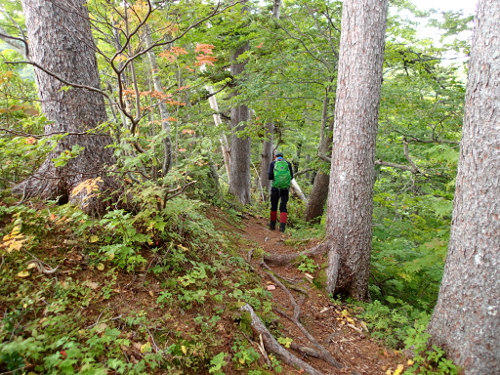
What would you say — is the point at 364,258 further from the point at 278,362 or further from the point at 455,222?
the point at 278,362

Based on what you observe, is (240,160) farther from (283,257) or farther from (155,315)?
(155,315)

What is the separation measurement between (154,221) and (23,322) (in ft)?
4.70

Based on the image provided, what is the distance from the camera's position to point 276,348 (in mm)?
2934

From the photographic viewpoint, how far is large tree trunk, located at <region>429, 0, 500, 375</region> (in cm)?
260

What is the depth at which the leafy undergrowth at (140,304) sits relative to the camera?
2164 mm

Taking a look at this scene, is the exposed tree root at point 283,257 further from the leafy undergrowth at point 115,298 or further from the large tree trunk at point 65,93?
the large tree trunk at point 65,93

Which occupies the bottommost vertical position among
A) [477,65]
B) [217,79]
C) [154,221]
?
[154,221]

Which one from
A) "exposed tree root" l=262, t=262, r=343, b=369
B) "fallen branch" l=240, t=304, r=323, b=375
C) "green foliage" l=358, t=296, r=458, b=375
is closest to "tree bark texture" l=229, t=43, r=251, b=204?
"exposed tree root" l=262, t=262, r=343, b=369

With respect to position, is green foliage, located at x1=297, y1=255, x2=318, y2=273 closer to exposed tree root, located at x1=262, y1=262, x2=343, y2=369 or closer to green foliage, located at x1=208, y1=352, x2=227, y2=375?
exposed tree root, located at x1=262, y1=262, x2=343, y2=369

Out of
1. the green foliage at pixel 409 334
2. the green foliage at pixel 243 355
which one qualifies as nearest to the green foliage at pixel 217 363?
the green foliage at pixel 243 355

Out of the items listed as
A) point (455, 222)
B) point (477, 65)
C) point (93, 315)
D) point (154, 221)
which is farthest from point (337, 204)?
point (93, 315)

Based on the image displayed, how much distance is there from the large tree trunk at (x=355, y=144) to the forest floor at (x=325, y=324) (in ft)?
1.08

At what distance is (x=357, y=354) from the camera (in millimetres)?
3428

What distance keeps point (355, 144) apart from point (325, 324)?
8.83 feet
